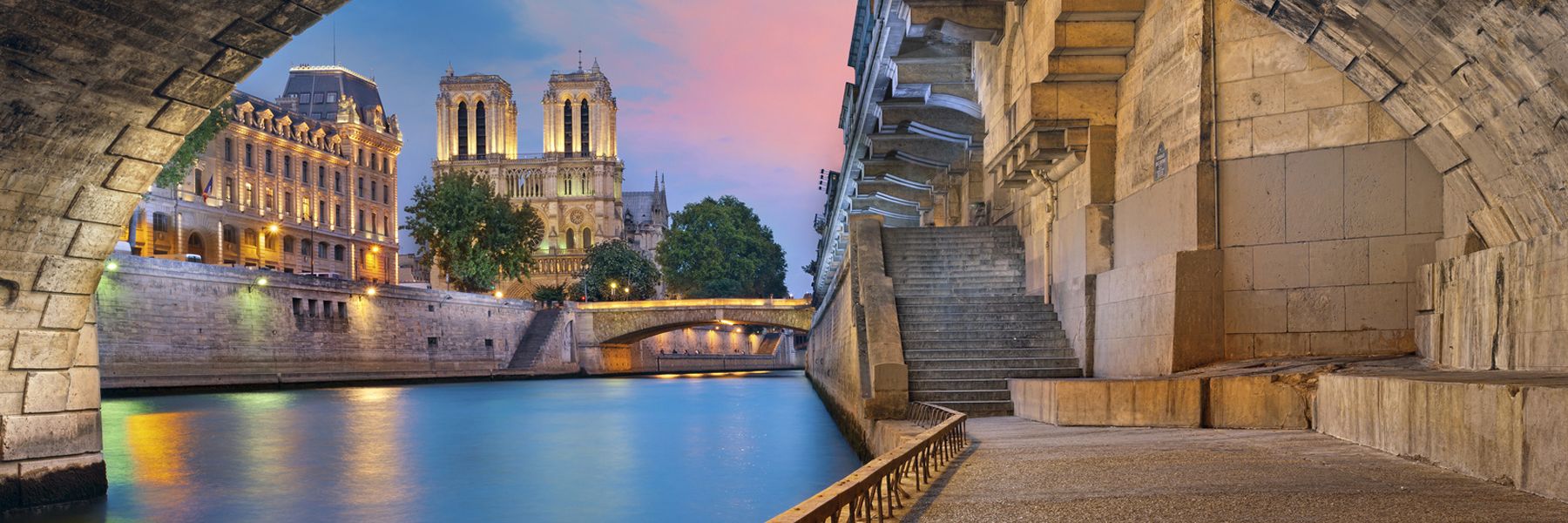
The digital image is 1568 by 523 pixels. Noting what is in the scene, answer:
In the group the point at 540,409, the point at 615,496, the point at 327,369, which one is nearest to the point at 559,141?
the point at 327,369

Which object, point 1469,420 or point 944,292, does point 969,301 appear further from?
point 1469,420

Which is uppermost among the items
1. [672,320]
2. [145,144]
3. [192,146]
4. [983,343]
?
[192,146]

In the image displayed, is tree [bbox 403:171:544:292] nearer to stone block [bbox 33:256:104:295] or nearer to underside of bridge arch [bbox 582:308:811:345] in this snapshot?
underside of bridge arch [bbox 582:308:811:345]

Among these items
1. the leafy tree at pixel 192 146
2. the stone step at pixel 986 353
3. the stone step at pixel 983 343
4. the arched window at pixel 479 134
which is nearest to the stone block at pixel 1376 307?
the stone step at pixel 986 353

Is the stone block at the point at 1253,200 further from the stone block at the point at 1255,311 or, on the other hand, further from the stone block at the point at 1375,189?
the stone block at the point at 1375,189

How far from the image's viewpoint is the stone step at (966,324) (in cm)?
1730

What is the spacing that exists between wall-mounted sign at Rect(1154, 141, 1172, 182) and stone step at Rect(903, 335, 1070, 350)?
360 centimetres

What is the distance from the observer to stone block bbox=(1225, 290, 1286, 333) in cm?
1249

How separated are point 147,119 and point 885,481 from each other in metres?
8.81

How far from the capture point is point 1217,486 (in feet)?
24.0

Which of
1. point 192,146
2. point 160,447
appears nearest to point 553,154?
point 192,146

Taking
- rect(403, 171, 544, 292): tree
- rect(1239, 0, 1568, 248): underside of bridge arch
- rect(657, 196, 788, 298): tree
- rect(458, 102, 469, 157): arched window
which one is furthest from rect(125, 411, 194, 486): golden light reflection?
rect(458, 102, 469, 157): arched window

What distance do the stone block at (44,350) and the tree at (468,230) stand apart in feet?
180

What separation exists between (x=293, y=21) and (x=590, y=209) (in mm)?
107141
